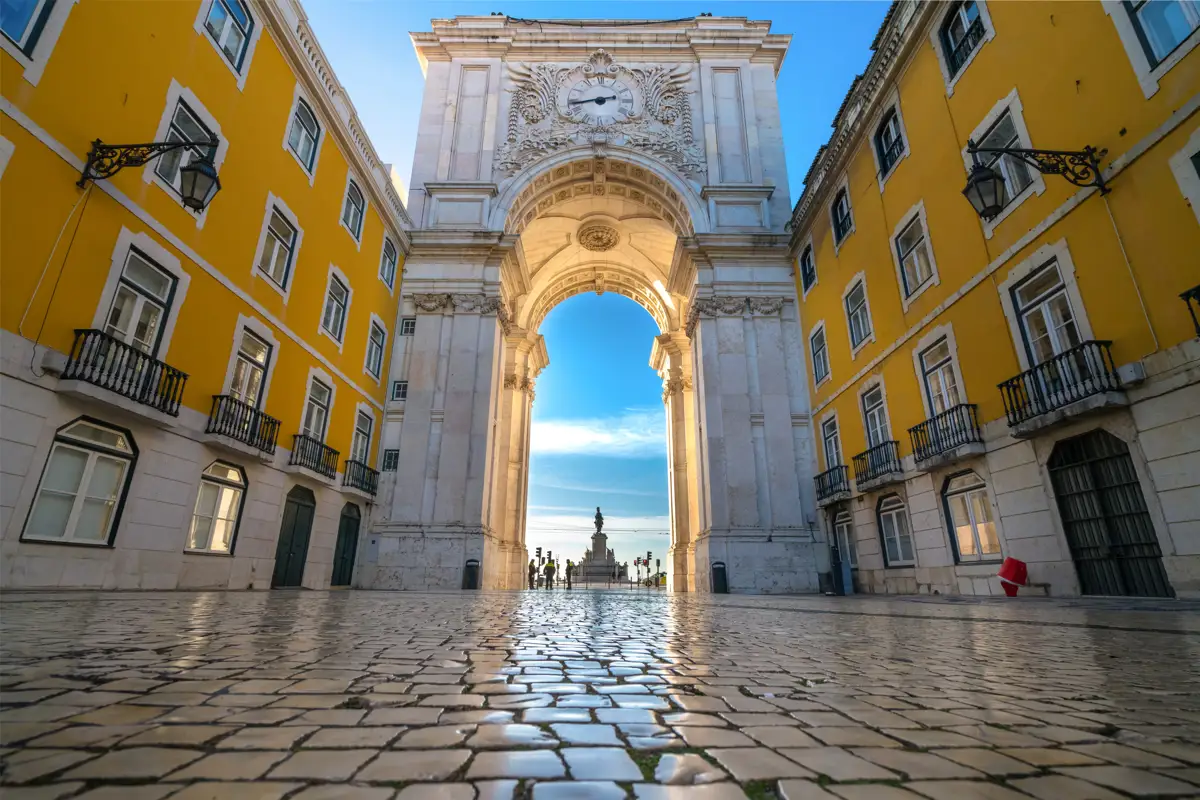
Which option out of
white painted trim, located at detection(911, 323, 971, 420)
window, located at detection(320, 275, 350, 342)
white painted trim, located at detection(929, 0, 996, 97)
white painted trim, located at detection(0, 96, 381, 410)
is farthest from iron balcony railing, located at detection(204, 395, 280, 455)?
white painted trim, located at detection(929, 0, 996, 97)

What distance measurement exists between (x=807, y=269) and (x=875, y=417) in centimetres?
680

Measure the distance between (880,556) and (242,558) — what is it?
14.8 metres

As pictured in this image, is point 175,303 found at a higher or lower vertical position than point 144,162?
lower

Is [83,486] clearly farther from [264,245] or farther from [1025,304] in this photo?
[1025,304]

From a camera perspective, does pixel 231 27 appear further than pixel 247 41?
No

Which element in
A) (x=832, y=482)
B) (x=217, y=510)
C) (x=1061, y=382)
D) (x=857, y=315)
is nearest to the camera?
(x=1061, y=382)

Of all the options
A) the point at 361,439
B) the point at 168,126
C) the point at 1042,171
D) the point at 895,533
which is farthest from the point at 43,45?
the point at 895,533

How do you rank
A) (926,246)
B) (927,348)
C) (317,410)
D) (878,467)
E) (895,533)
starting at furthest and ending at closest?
(317,410) < (878,467) < (895,533) < (926,246) < (927,348)

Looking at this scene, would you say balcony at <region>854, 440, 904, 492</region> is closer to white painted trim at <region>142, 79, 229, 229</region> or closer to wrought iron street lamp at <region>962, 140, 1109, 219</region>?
wrought iron street lamp at <region>962, 140, 1109, 219</region>

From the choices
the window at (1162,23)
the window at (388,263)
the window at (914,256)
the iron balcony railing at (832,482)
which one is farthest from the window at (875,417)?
the window at (388,263)

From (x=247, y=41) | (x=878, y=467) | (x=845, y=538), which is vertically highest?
(x=247, y=41)

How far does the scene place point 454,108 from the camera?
2294cm

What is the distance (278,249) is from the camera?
43.2 ft

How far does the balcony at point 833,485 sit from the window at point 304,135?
658 inches
